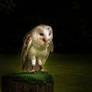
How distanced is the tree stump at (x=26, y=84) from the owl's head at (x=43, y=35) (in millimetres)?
466

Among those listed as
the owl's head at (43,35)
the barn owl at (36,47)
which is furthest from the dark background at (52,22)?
the owl's head at (43,35)

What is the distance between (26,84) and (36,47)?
0.76m

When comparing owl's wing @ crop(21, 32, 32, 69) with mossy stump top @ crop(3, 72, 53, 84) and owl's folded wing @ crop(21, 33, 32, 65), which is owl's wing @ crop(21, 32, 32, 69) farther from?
mossy stump top @ crop(3, 72, 53, 84)

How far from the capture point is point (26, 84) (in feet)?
13.5

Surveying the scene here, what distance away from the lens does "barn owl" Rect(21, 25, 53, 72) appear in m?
A: 4.44

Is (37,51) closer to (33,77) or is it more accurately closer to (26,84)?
(33,77)

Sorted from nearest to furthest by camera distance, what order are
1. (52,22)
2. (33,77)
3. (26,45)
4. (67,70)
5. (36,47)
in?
(33,77) < (36,47) < (26,45) < (67,70) < (52,22)

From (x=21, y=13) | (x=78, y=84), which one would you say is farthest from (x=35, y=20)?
(x=78, y=84)

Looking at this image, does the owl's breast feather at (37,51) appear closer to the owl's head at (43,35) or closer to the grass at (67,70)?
the owl's head at (43,35)

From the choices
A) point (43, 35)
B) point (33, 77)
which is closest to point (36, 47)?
point (43, 35)

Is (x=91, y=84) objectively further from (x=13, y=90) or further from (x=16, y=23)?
(x=16, y=23)

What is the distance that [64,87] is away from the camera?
321 inches

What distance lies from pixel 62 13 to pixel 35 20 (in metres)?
1.29

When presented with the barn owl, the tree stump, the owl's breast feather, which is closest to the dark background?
the barn owl
